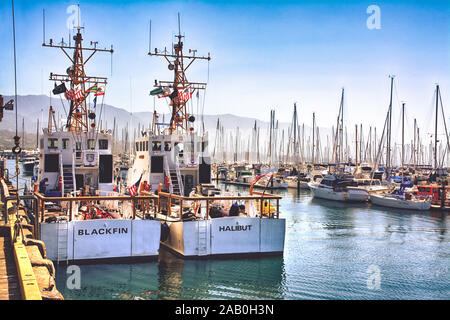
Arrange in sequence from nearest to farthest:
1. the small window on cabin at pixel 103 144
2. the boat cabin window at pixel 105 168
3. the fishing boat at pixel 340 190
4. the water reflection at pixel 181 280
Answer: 1. the water reflection at pixel 181 280
2. the boat cabin window at pixel 105 168
3. the small window on cabin at pixel 103 144
4. the fishing boat at pixel 340 190

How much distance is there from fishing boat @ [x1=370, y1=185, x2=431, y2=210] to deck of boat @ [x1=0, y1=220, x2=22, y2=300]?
137 ft

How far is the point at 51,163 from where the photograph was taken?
27172mm

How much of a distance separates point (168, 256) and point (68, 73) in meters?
15.5

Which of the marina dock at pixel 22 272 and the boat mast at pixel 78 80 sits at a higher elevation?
the boat mast at pixel 78 80

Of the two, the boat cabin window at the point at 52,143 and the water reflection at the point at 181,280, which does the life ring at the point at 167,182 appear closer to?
the water reflection at the point at 181,280

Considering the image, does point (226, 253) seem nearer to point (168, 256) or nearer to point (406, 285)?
point (168, 256)

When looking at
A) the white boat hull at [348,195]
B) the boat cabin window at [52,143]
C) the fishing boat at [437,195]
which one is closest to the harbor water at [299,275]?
the boat cabin window at [52,143]

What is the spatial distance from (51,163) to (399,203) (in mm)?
35911

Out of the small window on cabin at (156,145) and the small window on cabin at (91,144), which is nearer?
the small window on cabin at (156,145)

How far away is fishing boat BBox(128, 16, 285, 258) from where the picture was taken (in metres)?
20.3

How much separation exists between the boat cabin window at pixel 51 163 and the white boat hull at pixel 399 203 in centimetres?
3543

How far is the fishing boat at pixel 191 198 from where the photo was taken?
66.5ft

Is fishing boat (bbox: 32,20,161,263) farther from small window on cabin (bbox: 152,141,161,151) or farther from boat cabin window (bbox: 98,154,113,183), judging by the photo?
small window on cabin (bbox: 152,141,161,151)

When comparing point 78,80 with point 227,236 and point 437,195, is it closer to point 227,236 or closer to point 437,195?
point 227,236
